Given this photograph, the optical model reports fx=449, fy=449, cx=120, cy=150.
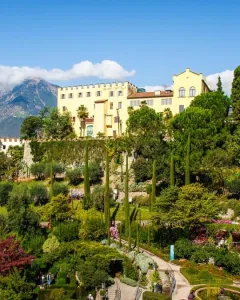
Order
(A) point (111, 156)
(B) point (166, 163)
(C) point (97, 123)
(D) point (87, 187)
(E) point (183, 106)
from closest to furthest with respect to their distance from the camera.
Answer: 1. (D) point (87, 187)
2. (B) point (166, 163)
3. (A) point (111, 156)
4. (E) point (183, 106)
5. (C) point (97, 123)

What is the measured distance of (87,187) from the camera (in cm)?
5016

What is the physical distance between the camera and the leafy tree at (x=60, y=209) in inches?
1710

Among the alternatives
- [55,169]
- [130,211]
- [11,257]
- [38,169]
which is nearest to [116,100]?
[55,169]

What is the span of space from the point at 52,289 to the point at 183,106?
47757 mm

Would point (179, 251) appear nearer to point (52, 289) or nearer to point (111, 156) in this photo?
point (52, 289)

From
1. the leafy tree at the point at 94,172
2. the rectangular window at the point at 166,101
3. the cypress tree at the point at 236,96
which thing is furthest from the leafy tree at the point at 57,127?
the cypress tree at the point at 236,96

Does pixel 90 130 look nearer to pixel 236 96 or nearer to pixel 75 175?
pixel 75 175

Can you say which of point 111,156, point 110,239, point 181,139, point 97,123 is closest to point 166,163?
point 181,139

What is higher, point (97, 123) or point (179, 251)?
point (97, 123)

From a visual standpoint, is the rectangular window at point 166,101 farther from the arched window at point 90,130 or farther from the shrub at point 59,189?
the shrub at point 59,189

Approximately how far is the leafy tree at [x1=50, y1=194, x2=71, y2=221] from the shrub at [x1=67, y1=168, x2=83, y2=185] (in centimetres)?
1539

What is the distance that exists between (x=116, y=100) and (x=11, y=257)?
50.5m

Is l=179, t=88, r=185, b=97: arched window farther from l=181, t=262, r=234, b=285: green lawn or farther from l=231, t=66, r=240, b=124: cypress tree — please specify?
l=181, t=262, r=234, b=285: green lawn

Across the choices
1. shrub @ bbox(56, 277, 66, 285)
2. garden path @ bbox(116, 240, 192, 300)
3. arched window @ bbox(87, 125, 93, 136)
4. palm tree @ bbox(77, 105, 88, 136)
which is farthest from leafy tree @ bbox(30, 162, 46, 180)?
shrub @ bbox(56, 277, 66, 285)
